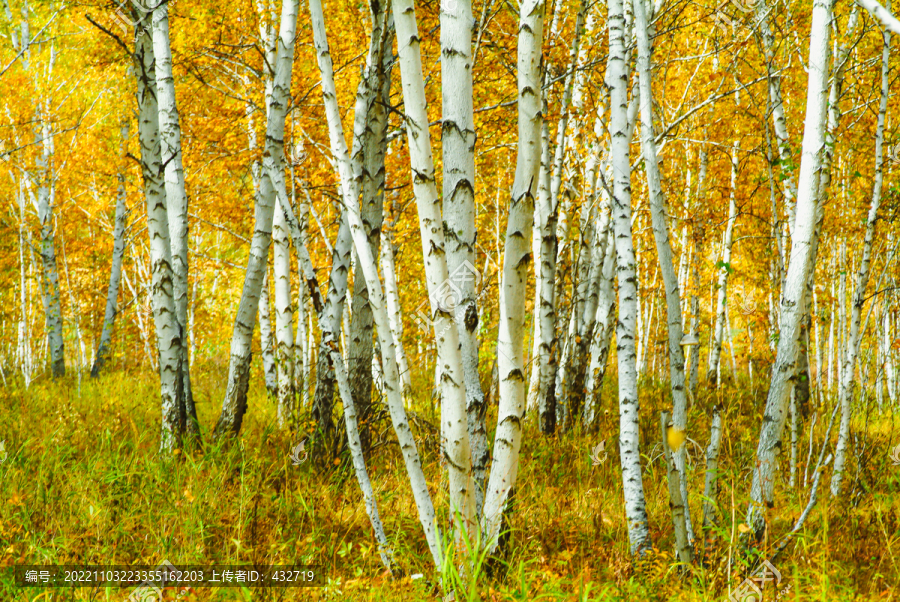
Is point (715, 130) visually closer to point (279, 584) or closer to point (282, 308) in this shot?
point (282, 308)

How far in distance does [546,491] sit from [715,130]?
7502mm

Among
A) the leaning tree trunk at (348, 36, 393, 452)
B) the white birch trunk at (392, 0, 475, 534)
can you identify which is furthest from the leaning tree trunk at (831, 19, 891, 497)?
the leaning tree trunk at (348, 36, 393, 452)

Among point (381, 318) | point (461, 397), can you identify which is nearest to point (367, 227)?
point (381, 318)

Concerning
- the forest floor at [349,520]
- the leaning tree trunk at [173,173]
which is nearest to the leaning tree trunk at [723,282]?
the forest floor at [349,520]

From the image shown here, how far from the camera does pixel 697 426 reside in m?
6.34

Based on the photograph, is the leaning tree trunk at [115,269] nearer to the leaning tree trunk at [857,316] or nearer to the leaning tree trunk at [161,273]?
the leaning tree trunk at [161,273]

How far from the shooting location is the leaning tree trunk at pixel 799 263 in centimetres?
276

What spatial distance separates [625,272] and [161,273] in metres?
3.41

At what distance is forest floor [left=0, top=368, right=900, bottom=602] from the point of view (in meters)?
2.75

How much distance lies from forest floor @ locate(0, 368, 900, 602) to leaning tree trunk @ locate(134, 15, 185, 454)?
1.12 ft

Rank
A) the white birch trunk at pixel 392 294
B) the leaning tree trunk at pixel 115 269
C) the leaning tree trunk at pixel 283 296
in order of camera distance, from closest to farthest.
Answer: the leaning tree trunk at pixel 283 296 < the white birch trunk at pixel 392 294 < the leaning tree trunk at pixel 115 269

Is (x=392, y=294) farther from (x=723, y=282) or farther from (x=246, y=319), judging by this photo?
(x=723, y=282)

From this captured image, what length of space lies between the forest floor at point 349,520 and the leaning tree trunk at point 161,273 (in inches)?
13.4

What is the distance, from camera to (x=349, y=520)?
139 inches
